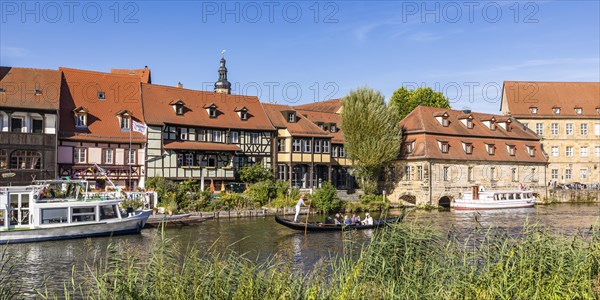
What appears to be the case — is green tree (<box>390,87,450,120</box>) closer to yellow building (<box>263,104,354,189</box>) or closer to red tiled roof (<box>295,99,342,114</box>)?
red tiled roof (<box>295,99,342,114</box>)

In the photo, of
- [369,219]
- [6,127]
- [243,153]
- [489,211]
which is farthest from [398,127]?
[6,127]

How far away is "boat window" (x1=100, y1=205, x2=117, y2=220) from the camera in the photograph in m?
34.4

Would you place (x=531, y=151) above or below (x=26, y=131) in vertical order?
below

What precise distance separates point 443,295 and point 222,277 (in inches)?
196

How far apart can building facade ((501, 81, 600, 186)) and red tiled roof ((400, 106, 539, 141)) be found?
808 cm

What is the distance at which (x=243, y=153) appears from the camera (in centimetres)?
5281

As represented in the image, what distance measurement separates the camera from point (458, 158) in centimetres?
5603

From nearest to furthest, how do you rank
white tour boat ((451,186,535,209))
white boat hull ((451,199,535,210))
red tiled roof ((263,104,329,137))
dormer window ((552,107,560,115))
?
white boat hull ((451,199,535,210)) < white tour boat ((451,186,535,209)) < red tiled roof ((263,104,329,137)) < dormer window ((552,107,560,115))

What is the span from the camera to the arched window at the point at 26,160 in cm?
4141

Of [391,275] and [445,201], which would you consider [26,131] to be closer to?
[391,275]

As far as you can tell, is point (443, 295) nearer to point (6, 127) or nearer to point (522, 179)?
point (6, 127)

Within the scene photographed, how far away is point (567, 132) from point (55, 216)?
205 ft

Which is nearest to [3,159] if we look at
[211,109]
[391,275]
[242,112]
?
[211,109]

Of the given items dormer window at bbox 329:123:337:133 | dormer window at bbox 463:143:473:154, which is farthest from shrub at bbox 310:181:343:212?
dormer window at bbox 463:143:473:154
